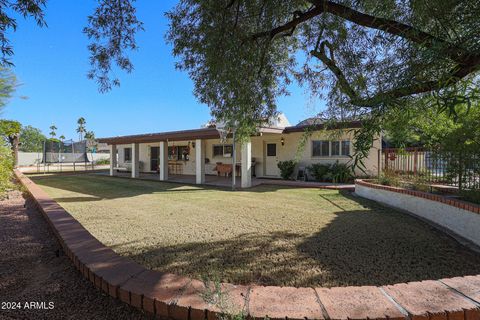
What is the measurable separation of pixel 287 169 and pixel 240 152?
295cm

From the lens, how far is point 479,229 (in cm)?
447

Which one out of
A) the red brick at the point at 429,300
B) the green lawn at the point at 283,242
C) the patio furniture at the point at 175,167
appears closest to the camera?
the red brick at the point at 429,300

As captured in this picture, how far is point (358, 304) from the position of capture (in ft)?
6.32

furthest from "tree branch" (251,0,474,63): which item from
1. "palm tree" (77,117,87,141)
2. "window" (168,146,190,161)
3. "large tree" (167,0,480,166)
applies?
"palm tree" (77,117,87,141)

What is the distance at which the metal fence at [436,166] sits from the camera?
5652 mm

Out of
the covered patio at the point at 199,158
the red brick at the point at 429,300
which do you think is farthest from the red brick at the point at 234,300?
the covered patio at the point at 199,158

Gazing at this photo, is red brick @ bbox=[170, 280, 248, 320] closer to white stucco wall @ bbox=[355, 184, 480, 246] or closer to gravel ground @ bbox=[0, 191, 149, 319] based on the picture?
gravel ground @ bbox=[0, 191, 149, 319]

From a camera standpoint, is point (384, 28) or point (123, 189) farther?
point (123, 189)

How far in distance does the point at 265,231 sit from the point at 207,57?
11.8 ft

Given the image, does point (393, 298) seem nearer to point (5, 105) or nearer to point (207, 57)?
point (207, 57)

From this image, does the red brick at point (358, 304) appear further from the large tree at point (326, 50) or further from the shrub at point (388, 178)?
the shrub at point (388, 178)

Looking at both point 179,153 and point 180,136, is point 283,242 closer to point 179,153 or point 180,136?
point 180,136

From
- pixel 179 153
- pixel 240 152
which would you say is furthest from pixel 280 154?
pixel 179 153

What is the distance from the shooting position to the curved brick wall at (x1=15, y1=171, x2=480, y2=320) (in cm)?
182
